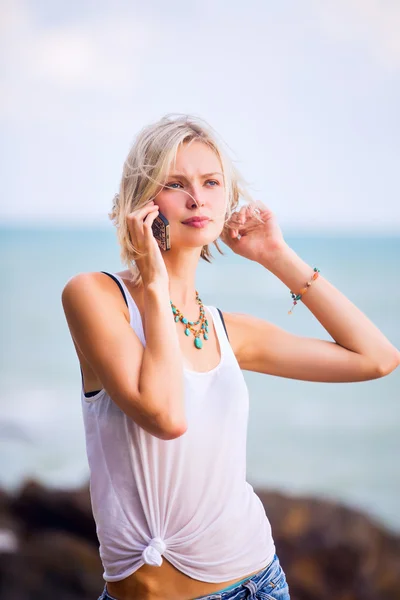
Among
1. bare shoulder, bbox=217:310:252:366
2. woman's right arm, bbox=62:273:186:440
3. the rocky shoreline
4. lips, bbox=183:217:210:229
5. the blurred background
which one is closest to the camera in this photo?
woman's right arm, bbox=62:273:186:440

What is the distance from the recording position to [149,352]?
142 centimetres

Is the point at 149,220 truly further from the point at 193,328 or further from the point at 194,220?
the point at 193,328

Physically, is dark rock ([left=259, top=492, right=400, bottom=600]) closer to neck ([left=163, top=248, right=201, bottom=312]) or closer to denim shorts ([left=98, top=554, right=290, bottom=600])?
denim shorts ([left=98, top=554, right=290, bottom=600])

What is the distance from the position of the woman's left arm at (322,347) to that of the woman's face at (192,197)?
278 mm

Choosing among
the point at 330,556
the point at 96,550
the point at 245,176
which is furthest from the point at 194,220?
the point at 330,556

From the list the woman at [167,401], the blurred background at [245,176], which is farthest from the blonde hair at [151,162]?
the blurred background at [245,176]

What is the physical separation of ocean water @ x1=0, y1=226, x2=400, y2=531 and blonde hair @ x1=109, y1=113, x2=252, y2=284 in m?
2.61

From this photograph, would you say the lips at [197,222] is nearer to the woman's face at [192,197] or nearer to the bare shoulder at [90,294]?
the woman's face at [192,197]

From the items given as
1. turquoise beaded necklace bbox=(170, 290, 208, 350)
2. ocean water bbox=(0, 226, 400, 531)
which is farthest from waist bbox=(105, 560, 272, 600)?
ocean water bbox=(0, 226, 400, 531)

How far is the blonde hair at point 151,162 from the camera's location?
1.59 metres

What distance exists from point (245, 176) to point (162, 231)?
7.97 feet

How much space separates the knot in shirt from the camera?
145cm

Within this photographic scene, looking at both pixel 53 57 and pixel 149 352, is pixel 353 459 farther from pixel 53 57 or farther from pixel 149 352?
pixel 149 352

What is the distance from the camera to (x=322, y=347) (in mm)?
1819
